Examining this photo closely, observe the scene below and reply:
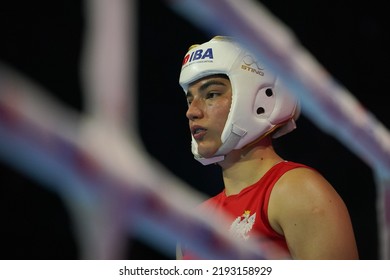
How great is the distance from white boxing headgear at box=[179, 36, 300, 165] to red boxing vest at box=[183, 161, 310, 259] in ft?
0.50

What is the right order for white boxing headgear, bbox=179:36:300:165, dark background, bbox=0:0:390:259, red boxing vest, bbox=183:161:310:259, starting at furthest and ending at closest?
dark background, bbox=0:0:390:259
white boxing headgear, bbox=179:36:300:165
red boxing vest, bbox=183:161:310:259

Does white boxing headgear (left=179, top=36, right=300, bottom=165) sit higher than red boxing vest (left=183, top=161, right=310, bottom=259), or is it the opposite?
white boxing headgear (left=179, top=36, right=300, bottom=165)

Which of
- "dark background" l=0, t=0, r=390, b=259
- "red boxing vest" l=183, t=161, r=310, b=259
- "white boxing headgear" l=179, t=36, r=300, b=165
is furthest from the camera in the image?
"dark background" l=0, t=0, r=390, b=259

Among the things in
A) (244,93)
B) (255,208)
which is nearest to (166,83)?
(244,93)

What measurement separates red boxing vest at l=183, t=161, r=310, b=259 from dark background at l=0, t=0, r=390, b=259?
23cm

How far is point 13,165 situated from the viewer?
1.91 metres

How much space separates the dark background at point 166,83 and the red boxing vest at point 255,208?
226mm

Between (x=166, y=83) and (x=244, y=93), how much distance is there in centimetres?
38

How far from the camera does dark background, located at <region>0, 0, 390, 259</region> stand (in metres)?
1.94

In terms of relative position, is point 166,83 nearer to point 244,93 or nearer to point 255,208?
point 244,93

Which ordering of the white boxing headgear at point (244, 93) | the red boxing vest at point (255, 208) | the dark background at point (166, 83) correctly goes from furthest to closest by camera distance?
1. the dark background at point (166, 83)
2. the white boxing headgear at point (244, 93)
3. the red boxing vest at point (255, 208)

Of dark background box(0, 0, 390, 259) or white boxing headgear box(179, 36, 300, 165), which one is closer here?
white boxing headgear box(179, 36, 300, 165)

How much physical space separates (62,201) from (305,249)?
89 centimetres

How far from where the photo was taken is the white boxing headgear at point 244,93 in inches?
70.2
